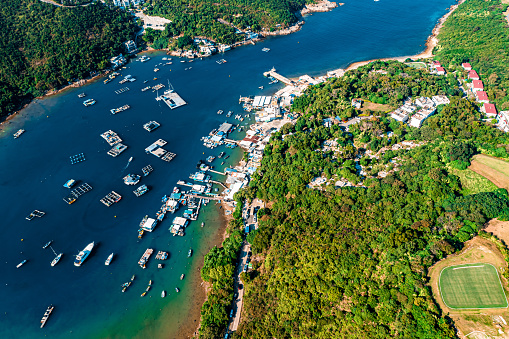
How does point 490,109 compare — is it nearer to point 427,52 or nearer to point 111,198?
point 427,52

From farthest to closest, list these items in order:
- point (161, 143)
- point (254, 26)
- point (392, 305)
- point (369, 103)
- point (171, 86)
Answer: point (254, 26) < point (171, 86) < point (369, 103) < point (161, 143) < point (392, 305)

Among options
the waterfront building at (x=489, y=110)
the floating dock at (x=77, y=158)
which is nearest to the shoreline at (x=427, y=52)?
the waterfront building at (x=489, y=110)

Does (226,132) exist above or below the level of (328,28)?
below


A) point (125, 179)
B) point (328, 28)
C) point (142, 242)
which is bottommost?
point (142, 242)

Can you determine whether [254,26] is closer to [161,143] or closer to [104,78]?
[104,78]

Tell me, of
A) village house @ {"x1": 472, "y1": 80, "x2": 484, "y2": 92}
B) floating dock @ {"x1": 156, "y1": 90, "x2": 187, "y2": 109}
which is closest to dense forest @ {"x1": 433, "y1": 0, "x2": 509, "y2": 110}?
village house @ {"x1": 472, "y1": 80, "x2": 484, "y2": 92}

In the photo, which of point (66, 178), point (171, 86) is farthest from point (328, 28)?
point (66, 178)

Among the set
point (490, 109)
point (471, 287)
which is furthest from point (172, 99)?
point (490, 109)
